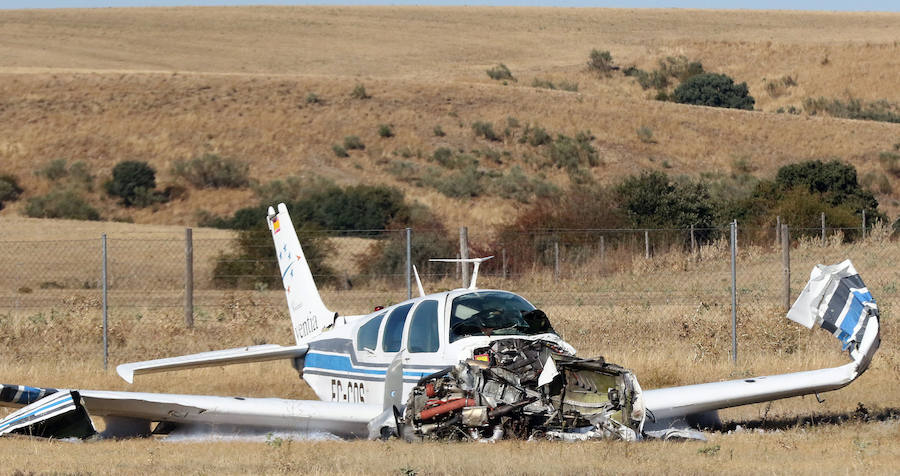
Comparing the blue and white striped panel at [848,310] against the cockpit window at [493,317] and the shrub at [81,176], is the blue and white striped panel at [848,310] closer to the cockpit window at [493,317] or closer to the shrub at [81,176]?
the cockpit window at [493,317]

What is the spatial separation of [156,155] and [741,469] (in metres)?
52.2

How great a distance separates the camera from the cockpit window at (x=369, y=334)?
1235 cm

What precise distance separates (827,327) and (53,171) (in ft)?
161

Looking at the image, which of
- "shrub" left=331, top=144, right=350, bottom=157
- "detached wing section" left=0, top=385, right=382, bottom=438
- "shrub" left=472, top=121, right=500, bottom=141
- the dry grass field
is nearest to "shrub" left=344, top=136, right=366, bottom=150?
"shrub" left=331, top=144, right=350, bottom=157

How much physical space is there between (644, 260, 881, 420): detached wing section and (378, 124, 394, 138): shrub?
166 feet

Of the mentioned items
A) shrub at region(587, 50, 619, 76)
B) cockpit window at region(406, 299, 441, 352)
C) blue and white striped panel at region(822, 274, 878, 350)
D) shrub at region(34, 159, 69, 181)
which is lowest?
shrub at region(34, 159, 69, 181)

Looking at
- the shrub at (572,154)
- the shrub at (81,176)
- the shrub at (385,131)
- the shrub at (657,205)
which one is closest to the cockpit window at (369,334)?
the shrub at (657,205)

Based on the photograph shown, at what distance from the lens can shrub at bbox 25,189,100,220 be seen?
1969 inches

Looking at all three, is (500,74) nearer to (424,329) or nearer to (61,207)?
(61,207)

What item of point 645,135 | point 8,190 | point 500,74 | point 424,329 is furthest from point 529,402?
point 500,74

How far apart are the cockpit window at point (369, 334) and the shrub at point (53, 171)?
4570 cm

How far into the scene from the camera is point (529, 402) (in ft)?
33.0

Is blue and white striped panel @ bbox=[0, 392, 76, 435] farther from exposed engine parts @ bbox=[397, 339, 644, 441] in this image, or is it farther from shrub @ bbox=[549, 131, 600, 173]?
shrub @ bbox=[549, 131, 600, 173]

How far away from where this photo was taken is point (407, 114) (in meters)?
65.1
